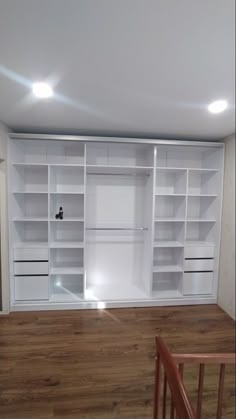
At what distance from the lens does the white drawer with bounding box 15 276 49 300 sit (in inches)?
103

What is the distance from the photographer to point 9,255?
2537 millimetres

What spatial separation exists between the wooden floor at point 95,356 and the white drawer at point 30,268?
17.7 inches

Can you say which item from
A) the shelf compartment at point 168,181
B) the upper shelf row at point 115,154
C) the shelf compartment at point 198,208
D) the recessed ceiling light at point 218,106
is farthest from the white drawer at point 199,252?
the recessed ceiling light at point 218,106

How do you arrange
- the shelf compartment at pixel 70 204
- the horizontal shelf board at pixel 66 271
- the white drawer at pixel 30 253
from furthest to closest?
1. the shelf compartment at pixel 70 204
2. the horizontal shelf board at pixel 66 271
3. the white drawer at pixel 30 253

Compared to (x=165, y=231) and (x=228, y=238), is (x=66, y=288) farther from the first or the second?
(x=228, y=238)

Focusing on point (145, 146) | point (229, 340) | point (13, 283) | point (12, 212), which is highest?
point (145, 146)

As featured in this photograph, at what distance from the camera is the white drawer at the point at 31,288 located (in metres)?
2.62

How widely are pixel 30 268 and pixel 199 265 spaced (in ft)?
6.49

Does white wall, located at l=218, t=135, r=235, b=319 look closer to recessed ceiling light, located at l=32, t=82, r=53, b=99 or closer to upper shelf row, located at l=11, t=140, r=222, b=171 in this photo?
upper shelf row, located at l=11, t=140, r=222, b=171

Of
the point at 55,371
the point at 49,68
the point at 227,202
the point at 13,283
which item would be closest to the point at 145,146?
the point at 227,202

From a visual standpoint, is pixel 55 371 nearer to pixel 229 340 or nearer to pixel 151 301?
pixel 151 301

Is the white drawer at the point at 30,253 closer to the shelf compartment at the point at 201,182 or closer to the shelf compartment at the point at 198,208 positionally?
the shelf compartment at the point at 198,208

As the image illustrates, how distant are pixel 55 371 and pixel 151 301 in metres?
1.37

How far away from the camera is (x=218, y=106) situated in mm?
1734
